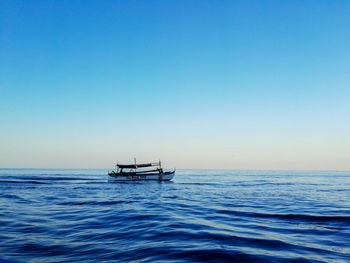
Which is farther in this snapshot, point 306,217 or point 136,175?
point 136,175

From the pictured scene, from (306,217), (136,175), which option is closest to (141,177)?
(136,175)

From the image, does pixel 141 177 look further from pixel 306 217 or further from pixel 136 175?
pixel 306 217

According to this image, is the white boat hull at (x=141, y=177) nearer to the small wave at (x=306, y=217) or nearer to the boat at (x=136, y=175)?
the boat at (x=136, y=175)

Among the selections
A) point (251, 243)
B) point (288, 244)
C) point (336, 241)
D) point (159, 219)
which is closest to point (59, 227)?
point (159, 219)

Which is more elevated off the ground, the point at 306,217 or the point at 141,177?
the point at 306,217

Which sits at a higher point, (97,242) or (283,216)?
(97,242)

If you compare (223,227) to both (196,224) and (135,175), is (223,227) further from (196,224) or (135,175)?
(135,175)

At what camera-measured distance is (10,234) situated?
9484 mm

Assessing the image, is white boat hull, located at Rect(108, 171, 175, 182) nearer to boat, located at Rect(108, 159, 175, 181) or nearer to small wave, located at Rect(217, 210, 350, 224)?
boat, located at Rect(108, 159, 175, 181)

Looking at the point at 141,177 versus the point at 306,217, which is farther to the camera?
the point at 141,177

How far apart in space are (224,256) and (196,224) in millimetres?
4901

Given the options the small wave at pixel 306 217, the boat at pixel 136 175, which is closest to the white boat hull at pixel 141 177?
the boat at pixel 136 175

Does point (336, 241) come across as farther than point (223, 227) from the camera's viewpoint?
No

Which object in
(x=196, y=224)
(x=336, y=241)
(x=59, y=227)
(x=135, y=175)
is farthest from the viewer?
(x=135, y=175)
